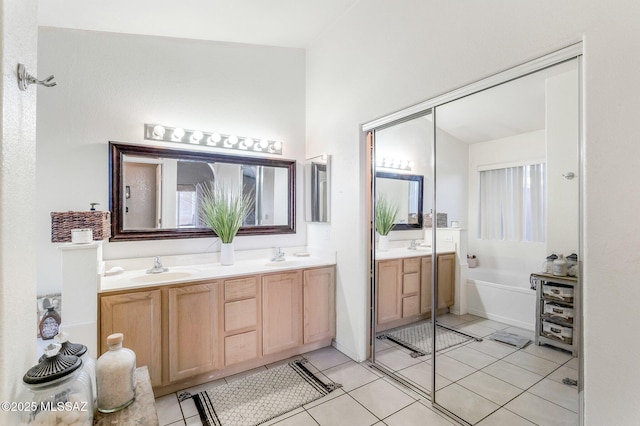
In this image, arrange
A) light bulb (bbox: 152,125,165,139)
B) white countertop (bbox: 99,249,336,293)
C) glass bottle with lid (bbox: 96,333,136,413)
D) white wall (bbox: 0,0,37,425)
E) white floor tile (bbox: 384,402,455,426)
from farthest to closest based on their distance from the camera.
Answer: light bulb (bbox: 152,125,165,139), white countertop (bbox: 99,249,336,293), white floor tile (bbox: 384,402,455,426), glass bottle with lid (bbox: 96,333,136,413), white wall (bbox: 0,0,37,425)

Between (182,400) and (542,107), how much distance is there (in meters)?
3.10

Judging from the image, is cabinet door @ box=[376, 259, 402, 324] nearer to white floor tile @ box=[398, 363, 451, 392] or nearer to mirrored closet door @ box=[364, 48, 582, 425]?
mirrored closet door @ box=[364, 48, 582, 425]

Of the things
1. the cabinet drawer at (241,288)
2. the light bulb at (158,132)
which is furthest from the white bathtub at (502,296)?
the light bulb at (158,132)

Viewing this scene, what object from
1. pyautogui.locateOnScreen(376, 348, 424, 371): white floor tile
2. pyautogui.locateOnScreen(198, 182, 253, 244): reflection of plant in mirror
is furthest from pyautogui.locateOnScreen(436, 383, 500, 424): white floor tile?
pyautogui.locateOnScreen(198, 182, 253, 244): reflection of plant in mirror

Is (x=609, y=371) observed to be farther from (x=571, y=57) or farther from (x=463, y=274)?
(x=571, y=57)

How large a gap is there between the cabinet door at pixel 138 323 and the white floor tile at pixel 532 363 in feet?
7.97

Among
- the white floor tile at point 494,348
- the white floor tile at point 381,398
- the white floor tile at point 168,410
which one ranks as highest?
the white floor tile at point 494,348

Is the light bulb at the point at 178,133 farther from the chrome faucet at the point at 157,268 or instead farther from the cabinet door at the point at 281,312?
the cabinet door at the point at 281,312

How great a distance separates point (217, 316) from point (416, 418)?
1.66 m

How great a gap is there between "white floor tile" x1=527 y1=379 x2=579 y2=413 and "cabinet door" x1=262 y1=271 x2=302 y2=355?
72.8 inches

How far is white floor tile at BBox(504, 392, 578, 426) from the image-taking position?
1.52 meters

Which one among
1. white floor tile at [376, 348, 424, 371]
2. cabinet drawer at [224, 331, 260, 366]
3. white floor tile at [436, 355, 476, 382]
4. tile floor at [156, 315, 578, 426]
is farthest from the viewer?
white floor tile at [376, 348, 424, 371]

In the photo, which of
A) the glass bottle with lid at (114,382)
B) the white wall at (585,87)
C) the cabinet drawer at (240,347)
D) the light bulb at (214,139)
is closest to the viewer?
the glass bottle with lid at (114,382)

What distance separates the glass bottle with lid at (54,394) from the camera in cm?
84
